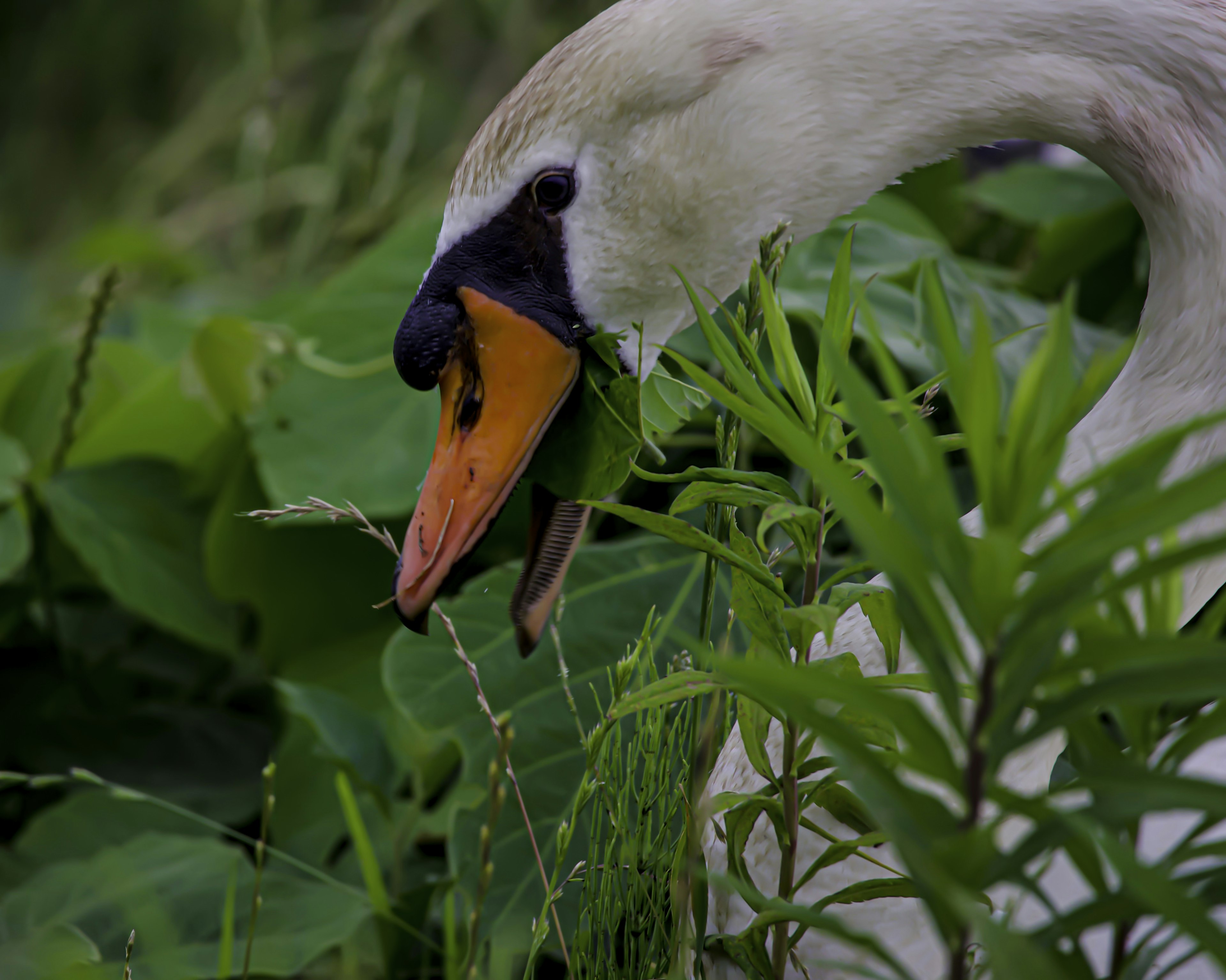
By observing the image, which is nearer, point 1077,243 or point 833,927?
point 833,927

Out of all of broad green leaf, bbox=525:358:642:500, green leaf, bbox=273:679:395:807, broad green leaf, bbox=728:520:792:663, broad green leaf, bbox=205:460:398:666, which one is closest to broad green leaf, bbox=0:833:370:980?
green leaf, bbox=273:679:395:807

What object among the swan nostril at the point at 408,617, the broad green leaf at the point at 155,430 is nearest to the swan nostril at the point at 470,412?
the swan nostril at the point at 408,617

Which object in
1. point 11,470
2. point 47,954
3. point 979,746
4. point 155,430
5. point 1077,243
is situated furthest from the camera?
point 1077,243

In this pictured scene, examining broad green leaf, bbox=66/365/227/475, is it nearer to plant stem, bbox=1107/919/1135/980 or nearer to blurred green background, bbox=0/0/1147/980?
blurred green background, bbox=0/0/1147/980

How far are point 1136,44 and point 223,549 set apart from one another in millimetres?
996

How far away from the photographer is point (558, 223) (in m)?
0.76

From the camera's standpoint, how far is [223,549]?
1.21 m

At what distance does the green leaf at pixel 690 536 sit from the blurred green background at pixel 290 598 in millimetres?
159

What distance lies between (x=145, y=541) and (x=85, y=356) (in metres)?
0.24

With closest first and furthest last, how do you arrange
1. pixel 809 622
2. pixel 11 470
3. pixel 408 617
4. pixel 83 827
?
pixel 809 622
pixel 408 617
pixel 83 827
pixel 11 470

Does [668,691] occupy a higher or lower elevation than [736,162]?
lower

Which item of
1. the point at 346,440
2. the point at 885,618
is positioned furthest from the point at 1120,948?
the point at 346,440

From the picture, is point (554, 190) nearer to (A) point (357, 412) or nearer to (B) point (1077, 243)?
(A) point (357, 412)

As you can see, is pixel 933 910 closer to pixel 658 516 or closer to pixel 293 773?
pixel 658 516
